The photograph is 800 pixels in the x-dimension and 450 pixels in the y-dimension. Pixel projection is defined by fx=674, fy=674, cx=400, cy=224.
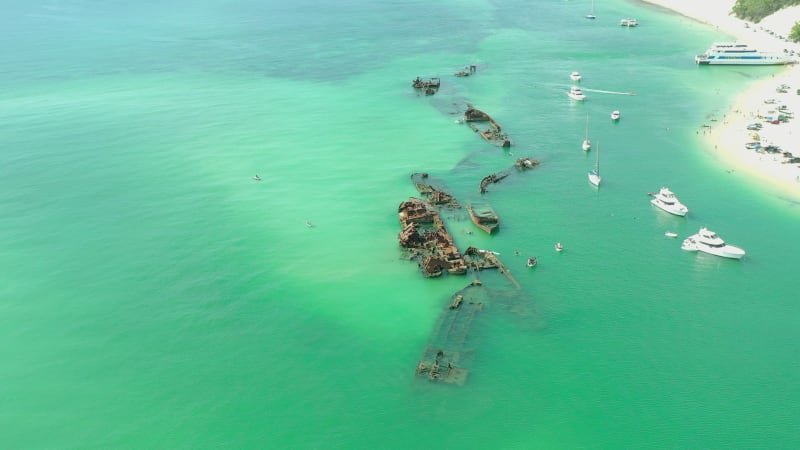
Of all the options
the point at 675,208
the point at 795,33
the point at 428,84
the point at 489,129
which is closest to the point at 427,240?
the point at 675,208

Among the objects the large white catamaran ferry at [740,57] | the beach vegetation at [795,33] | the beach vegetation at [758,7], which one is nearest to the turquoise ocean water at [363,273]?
the large white catamaran ferry at [740,57]

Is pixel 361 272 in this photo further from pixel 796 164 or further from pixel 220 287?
pixel 796 164

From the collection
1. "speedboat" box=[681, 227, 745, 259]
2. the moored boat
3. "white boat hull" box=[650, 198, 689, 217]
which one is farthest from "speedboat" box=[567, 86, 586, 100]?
"speedboat" box=[681, 227, 745, 259]

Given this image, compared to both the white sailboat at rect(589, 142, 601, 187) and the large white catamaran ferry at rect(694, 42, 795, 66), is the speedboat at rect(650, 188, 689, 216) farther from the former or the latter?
the large white catamaran ferry at rect(694, 42, 795, 66)

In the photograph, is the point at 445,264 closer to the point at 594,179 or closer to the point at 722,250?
the point at 722,250

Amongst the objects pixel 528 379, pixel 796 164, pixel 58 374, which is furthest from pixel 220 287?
pixel 796 164
